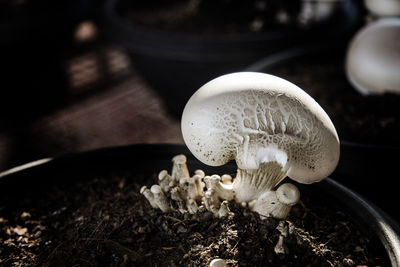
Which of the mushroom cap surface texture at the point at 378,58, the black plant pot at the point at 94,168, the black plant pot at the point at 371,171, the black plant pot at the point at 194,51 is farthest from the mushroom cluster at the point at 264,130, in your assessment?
the black plant pot at the point at 194,51

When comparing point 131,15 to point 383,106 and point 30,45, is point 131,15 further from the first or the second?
point 383,106

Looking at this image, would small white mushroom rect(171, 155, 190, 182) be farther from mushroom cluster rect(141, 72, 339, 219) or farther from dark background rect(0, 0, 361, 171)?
dark background rect(0, 0, 361, 171)

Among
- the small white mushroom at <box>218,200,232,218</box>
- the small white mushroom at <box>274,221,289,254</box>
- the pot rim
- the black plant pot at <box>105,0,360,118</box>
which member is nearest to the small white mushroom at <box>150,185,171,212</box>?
the small white mushroom at <box>218,200,232,218</box>

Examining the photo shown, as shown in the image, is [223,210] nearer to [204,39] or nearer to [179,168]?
[179,168]

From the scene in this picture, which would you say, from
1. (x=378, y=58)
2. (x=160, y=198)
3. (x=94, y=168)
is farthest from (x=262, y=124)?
(x=378, y=58)

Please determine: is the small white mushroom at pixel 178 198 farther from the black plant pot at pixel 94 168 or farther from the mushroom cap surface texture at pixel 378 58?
the mushroom cap surface texture at pixel 378 58

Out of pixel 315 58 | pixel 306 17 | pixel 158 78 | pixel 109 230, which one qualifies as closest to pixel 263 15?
pixel 306 17
